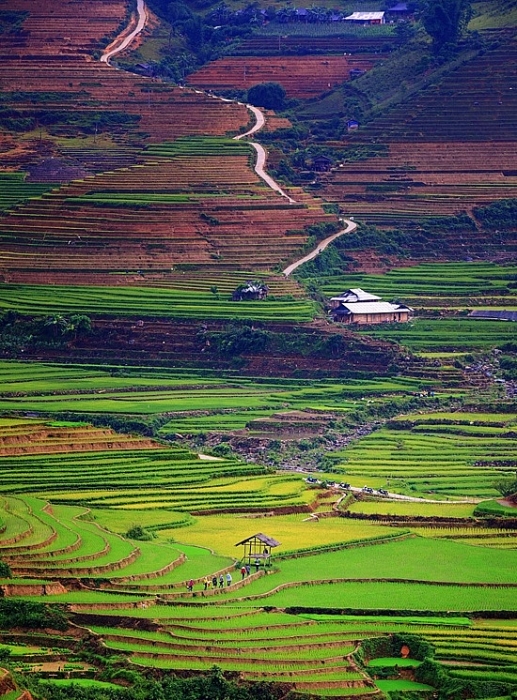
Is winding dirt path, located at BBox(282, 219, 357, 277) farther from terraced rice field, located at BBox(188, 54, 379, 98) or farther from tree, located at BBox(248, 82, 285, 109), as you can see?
terraced rice field, located at BBox(188, 54, 379, 98)

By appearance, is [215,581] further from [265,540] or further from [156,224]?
[156,224]

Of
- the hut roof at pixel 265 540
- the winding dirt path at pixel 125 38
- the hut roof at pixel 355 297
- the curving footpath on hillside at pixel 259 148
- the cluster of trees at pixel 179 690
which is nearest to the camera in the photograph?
the cluster of trees at pixel 179 690

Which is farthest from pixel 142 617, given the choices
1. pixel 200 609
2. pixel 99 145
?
pixel 99 145

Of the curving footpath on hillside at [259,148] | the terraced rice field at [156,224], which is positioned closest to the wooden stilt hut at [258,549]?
the curving footpath on hillside at [259,148]

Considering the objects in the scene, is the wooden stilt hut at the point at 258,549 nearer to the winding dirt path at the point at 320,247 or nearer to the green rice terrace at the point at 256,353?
the green rice terrace at the point at 256,353

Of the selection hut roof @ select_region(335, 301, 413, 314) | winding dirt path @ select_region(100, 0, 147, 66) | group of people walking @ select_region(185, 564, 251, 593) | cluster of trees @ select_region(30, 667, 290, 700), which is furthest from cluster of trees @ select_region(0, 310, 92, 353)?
cluster of trees @ select_region(30, 667, 290, 700)

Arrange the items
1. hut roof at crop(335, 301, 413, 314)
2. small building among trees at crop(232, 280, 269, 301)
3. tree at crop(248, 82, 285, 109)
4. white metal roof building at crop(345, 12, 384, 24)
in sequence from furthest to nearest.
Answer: white metal roof building at crop(345, 12, 384, 24), tree at crop(248, 82, 285, 109), small building among trees at crop(232, 280, 269, 301), hut roof at crop(335, 301, 413, 314)
